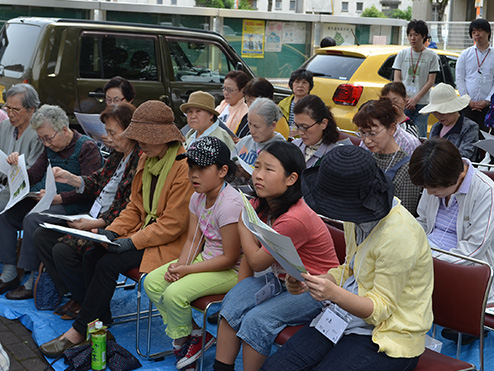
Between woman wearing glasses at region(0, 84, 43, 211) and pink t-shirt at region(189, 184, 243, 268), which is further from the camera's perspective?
woman wearing glasses at region(0, 84, 43, 211)

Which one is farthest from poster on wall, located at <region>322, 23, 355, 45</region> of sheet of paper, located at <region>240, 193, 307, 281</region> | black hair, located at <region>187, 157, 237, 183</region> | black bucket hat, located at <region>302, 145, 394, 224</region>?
sheet of paper, located at <region>240, 193, 307, 281</region>

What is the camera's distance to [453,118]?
18.3 feet

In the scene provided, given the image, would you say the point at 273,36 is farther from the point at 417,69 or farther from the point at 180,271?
the point at 180,271

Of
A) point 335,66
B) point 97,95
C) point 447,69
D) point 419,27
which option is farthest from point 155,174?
point 447,69

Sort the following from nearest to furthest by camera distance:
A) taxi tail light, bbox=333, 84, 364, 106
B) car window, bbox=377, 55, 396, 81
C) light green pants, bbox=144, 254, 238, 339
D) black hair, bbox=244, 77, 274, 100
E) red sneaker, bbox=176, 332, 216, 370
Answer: light green pants, bbox=144, 254, 238, 339, red sneaker, bbox=176, 332, 216, 370, black hair, bbox=244, 77, 274, 100, taxi tail light, bbox=333, 84, 364, 106, car window, bbox=377, 55, 396, 81

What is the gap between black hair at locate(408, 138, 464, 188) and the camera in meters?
3.20

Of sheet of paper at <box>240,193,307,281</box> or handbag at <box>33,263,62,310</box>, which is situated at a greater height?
sheet of paper at <box>240,193,307,281</box>

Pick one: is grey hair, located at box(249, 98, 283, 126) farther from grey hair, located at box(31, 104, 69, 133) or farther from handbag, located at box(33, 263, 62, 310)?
handbag, located at box(33, 263, 62, 310)

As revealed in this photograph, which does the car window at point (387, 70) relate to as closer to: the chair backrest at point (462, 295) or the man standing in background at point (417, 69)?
the man standing in background at point (417, 69)

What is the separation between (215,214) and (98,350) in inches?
40.4

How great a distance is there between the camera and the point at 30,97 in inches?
225

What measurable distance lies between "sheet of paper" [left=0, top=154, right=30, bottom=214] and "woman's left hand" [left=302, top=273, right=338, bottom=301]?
2894mm

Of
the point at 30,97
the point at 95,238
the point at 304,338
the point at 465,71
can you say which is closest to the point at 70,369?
the point at 95,238

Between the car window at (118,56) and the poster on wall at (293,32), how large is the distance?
983cm
